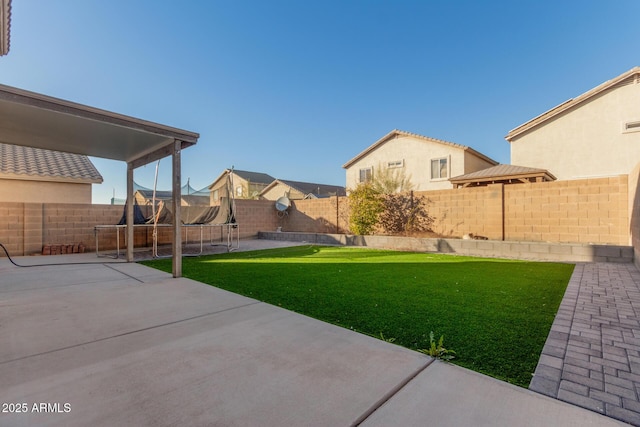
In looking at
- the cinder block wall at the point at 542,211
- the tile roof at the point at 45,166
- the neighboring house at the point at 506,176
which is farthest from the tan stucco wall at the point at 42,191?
the neighboring house at the point at 506,176

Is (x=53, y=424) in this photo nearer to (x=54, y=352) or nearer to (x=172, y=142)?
(x=54, y=352)

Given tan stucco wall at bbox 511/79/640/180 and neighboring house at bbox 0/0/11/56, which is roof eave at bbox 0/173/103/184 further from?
tan stucco wall at bbox 511/79/640/180

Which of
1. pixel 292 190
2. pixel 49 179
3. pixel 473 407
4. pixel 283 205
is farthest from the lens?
pixel 292 190

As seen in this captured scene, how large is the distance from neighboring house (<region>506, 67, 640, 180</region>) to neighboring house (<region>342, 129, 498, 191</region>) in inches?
104

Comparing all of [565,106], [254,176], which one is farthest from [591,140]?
[254,176]

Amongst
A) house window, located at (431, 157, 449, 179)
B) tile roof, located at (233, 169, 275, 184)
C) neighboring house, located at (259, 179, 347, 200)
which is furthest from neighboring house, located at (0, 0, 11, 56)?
tile roof, located at (233, 169, 275, 184)

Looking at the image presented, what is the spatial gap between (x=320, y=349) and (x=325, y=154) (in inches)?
775

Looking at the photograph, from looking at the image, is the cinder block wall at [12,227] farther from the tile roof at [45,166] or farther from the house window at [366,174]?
the house window at [366,174]

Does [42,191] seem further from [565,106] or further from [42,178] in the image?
[565,106]

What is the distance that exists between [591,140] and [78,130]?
1690 cm

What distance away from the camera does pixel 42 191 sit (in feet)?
33.5

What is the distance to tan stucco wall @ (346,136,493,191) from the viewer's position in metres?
14.5

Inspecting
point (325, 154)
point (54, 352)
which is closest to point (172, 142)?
point (54, 352)

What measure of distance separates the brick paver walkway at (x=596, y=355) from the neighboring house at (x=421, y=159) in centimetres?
1164
